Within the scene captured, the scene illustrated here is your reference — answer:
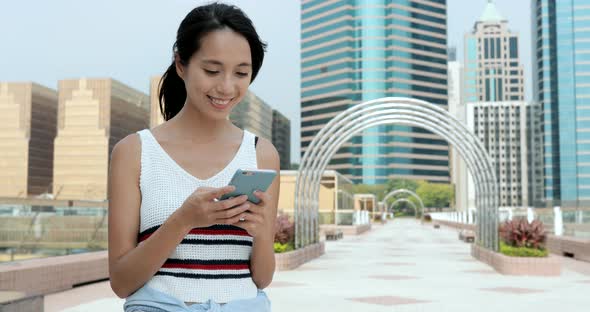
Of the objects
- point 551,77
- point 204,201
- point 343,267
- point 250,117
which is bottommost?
point 343,267

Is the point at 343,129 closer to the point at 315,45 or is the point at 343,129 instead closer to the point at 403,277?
the point at 403,277

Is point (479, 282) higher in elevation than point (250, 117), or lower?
lower

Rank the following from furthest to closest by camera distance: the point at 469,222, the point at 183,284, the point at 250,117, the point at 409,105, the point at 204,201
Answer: the point at 250,117 < the point at 469,222 < the point at 409,105 < the point at 183,284 < the point at 204,201

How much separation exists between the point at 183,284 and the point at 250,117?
398ft

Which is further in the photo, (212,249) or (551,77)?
(551,77)

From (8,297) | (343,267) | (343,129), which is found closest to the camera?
(8,297)

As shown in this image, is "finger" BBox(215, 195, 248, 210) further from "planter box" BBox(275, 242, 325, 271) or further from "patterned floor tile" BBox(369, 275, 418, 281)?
"planter box" BBox(275, 242, 325, 271)

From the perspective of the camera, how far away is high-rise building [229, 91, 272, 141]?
4557 inches

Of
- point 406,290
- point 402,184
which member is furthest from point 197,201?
A: point 402,184

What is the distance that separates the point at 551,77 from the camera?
414ft

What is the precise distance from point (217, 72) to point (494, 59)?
7655 inches

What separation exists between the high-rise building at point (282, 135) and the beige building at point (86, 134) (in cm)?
3324

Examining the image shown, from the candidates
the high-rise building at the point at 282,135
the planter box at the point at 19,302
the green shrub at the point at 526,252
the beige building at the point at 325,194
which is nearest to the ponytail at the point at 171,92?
the planter box at the point at 19,302

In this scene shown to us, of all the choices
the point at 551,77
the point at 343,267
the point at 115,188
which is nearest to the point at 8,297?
the point at 115,188
